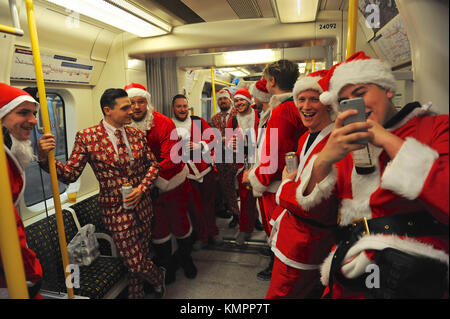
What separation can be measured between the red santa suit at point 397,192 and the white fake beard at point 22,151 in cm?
99

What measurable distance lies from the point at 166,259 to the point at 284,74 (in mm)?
2018

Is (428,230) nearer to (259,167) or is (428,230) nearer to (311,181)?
(311,181)

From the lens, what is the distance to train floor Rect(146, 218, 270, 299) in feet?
8.01

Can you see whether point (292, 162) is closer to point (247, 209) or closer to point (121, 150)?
point (121, 150)

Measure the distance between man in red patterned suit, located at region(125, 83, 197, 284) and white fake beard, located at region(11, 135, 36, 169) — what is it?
5.40 feet

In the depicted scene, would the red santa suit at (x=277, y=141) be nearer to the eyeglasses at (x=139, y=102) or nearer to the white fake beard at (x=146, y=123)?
the white fake beard at (x=146, y=123)

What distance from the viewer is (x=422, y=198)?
543 mm

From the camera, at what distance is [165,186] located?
2.62m

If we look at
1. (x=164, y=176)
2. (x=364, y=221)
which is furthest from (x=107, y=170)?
(x=364, y=221)

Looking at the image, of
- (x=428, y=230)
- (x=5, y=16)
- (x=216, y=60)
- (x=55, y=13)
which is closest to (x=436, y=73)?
(x=428, y=230)

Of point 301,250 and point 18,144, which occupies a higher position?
point 18,144


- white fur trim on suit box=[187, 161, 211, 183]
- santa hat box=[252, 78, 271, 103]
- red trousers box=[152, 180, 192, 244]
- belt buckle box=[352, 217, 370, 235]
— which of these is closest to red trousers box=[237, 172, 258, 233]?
white fur trim on suit box=[187, 161, 211, 183]

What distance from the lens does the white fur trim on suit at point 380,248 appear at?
623 mm

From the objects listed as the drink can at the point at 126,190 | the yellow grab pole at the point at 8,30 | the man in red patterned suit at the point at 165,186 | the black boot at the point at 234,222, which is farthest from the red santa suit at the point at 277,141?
the black boot at the point at 234,222
